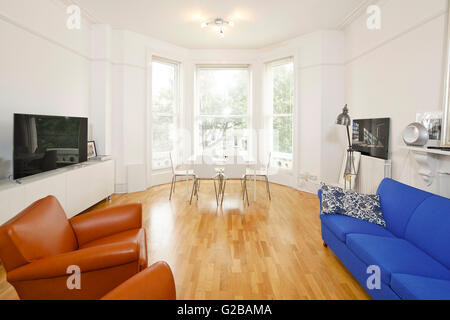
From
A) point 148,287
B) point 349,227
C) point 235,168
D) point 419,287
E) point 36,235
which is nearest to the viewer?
point 148,287

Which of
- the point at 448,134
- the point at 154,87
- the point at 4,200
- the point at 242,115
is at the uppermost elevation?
the point at 154,87

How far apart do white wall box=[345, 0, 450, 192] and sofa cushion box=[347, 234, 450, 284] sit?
1.15 m

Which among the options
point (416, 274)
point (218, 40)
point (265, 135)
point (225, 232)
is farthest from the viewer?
point (265, 135)

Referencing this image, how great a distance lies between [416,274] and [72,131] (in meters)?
4.29

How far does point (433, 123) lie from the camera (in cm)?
294

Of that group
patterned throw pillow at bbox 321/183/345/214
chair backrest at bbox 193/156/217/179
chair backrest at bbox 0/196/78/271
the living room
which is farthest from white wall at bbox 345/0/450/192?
chair backrest at bbox 0/196/78/271

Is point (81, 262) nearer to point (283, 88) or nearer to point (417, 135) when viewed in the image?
point (417, 135)

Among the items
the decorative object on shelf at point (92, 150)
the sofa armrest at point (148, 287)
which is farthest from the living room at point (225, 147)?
the decorative object on shelf at point (92, 150)

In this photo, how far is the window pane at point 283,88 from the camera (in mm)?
6336

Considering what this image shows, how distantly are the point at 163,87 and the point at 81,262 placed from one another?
5463 millimetres

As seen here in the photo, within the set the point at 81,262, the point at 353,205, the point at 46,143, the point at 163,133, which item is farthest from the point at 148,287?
the point at 163,133

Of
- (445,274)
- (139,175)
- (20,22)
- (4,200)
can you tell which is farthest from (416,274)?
(139,175)

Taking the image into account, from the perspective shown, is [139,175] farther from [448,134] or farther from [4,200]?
[448,134]

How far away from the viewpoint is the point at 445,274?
1806 millimetres
